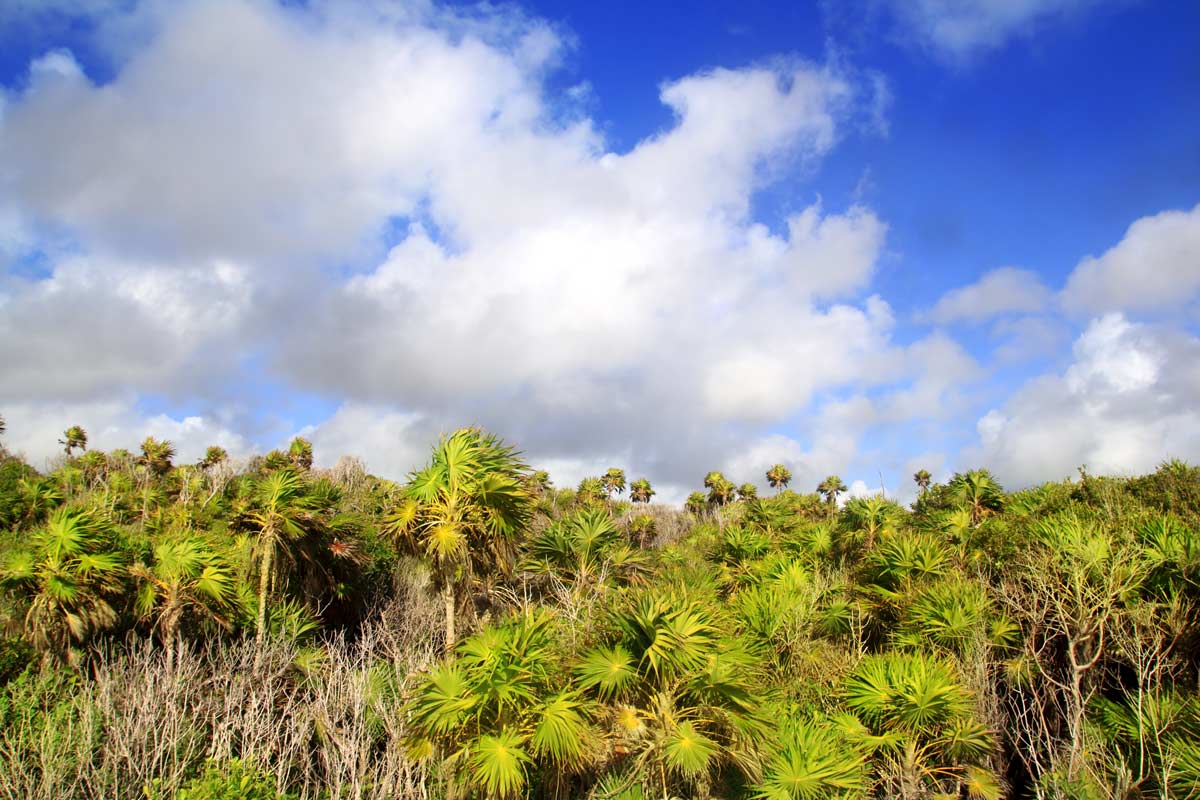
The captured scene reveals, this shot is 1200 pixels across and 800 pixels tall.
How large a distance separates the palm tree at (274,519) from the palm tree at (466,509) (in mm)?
5703

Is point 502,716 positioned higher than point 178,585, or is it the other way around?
point 178,585

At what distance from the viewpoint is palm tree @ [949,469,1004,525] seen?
24609 millimetres

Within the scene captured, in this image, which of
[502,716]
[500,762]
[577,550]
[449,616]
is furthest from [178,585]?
[500,762]

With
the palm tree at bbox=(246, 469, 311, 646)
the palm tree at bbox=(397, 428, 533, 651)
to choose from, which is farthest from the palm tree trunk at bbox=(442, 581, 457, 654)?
the palm tree at bbox=(246, 469, 311, 646)

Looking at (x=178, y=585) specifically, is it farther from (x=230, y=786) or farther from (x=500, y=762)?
(x=500, y=762)

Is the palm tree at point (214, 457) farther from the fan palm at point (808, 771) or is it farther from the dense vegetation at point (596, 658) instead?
the fan palm at point (808, 771)

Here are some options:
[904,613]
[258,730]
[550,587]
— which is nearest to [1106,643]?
[904,613]

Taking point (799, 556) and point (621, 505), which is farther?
point (621, 505)

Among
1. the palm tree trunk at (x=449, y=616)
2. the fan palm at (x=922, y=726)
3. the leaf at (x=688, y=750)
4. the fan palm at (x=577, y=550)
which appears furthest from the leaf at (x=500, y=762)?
the fan palm at (x=922, y=726)

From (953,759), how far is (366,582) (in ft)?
65.2

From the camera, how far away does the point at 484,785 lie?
A: 10.3 m

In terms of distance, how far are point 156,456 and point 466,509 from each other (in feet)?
148

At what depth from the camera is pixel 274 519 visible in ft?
60.2

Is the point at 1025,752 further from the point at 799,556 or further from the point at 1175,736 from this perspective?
the point at 799,556
